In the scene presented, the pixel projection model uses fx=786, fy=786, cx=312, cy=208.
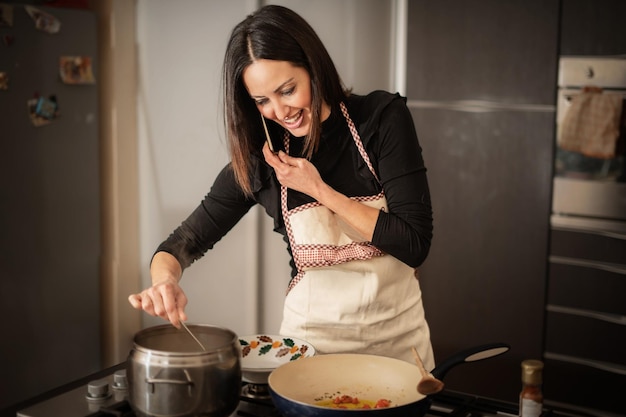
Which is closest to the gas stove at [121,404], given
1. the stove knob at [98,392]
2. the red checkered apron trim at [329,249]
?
the stove knob at [98,392]

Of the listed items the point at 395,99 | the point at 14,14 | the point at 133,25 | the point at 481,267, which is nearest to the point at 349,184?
the point at 395,99

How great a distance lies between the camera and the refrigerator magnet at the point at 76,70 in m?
3.07

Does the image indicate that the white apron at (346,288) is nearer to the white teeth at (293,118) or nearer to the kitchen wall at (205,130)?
the white teeth at (293,118)

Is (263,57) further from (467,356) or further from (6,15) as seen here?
(6,15)

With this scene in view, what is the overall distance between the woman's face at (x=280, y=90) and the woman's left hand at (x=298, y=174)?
0.26 ft

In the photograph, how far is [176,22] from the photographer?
3.22 meters

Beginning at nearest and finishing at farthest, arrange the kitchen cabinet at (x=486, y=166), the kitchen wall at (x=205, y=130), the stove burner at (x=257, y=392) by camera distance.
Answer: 1. the stove burner at (x=257, y=392)
2. the kitchen cabinet at (x=486, y=166)
3. the kitchen wall at (x=205, y=130)

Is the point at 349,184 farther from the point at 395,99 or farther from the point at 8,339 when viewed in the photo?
the point at 8,339

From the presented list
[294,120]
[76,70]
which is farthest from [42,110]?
[294,120]

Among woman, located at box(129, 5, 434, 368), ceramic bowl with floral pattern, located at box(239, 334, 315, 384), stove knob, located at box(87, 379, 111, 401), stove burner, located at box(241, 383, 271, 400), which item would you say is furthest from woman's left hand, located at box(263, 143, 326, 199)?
stove knob, located at box(87, 379, 111, 401)

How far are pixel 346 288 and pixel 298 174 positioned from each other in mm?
254

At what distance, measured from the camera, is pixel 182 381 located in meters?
1.01

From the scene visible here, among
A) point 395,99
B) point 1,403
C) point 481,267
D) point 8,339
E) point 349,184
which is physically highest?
point 395,99

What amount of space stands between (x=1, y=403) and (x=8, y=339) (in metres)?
0.24
